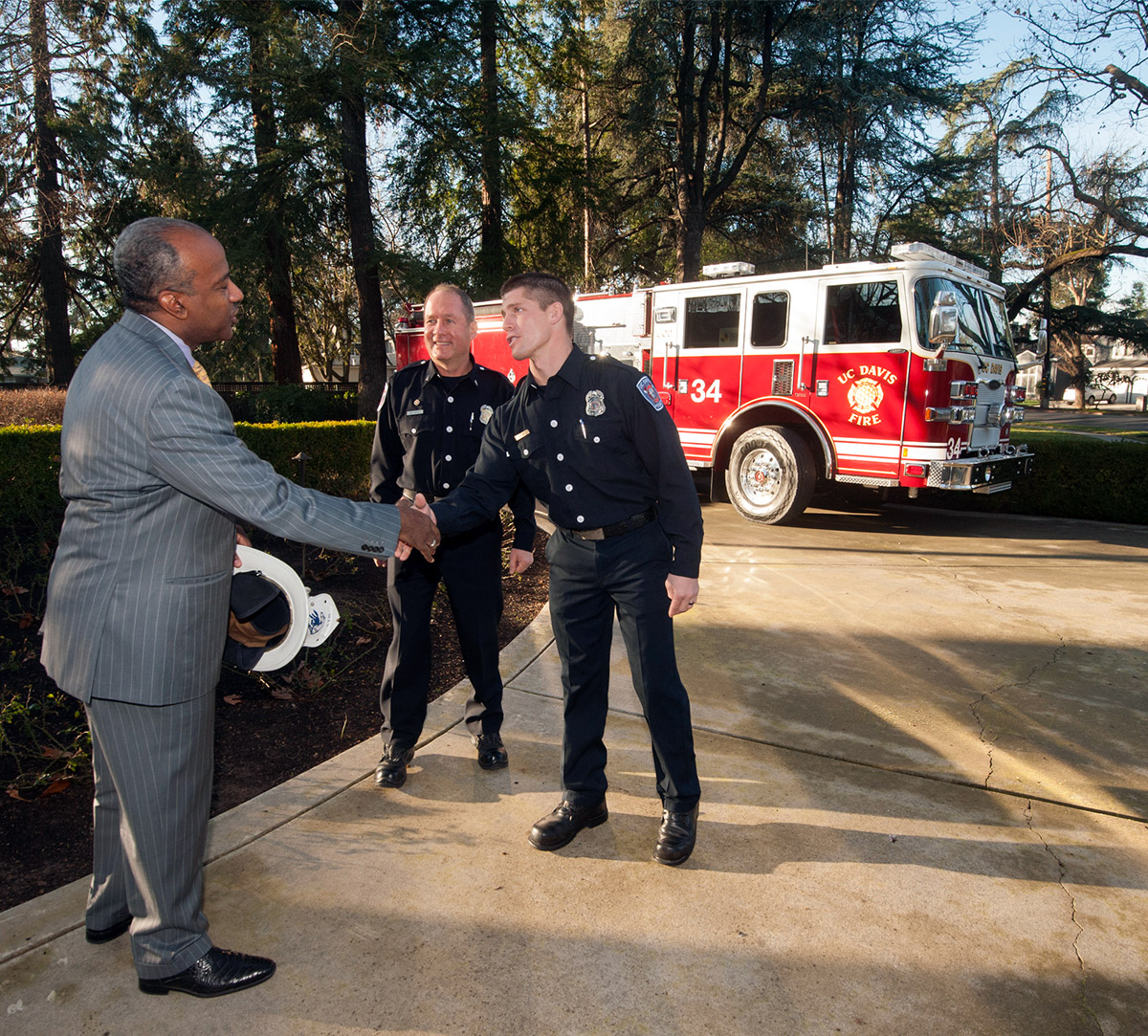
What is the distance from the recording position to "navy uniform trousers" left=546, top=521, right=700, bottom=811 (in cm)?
271

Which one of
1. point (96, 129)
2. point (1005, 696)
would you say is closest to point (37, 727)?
point (1005, 696)

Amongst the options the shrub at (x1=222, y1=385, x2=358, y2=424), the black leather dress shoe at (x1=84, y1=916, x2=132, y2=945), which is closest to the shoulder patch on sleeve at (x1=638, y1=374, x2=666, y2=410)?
the black leather dress shoe at (x1=84, y1=916, x2=132, y2=945)

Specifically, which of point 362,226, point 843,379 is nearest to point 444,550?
point 843,379

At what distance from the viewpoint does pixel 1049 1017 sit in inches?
79.7

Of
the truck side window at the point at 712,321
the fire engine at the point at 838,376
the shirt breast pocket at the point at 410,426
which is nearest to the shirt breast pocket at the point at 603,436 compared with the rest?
the shirt breast pocket at the point at 410,426

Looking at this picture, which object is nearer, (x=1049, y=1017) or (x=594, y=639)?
(x=1049, y=1017)

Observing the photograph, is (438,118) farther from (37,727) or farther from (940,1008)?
(940,1008)

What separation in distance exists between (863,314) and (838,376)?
631 millimetres

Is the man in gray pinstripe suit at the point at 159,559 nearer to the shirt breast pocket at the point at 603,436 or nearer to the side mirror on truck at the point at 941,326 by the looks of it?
the shirt breast pocket at the point at 603,436

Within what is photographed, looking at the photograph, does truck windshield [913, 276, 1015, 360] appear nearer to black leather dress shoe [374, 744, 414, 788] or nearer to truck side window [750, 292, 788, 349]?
truck side window [750, 292, 788, 349]

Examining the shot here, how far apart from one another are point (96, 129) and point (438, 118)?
7244 millimetres

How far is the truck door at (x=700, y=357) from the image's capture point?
883cm

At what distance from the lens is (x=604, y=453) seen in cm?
274

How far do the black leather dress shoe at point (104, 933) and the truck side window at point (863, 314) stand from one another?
7.46 meters
